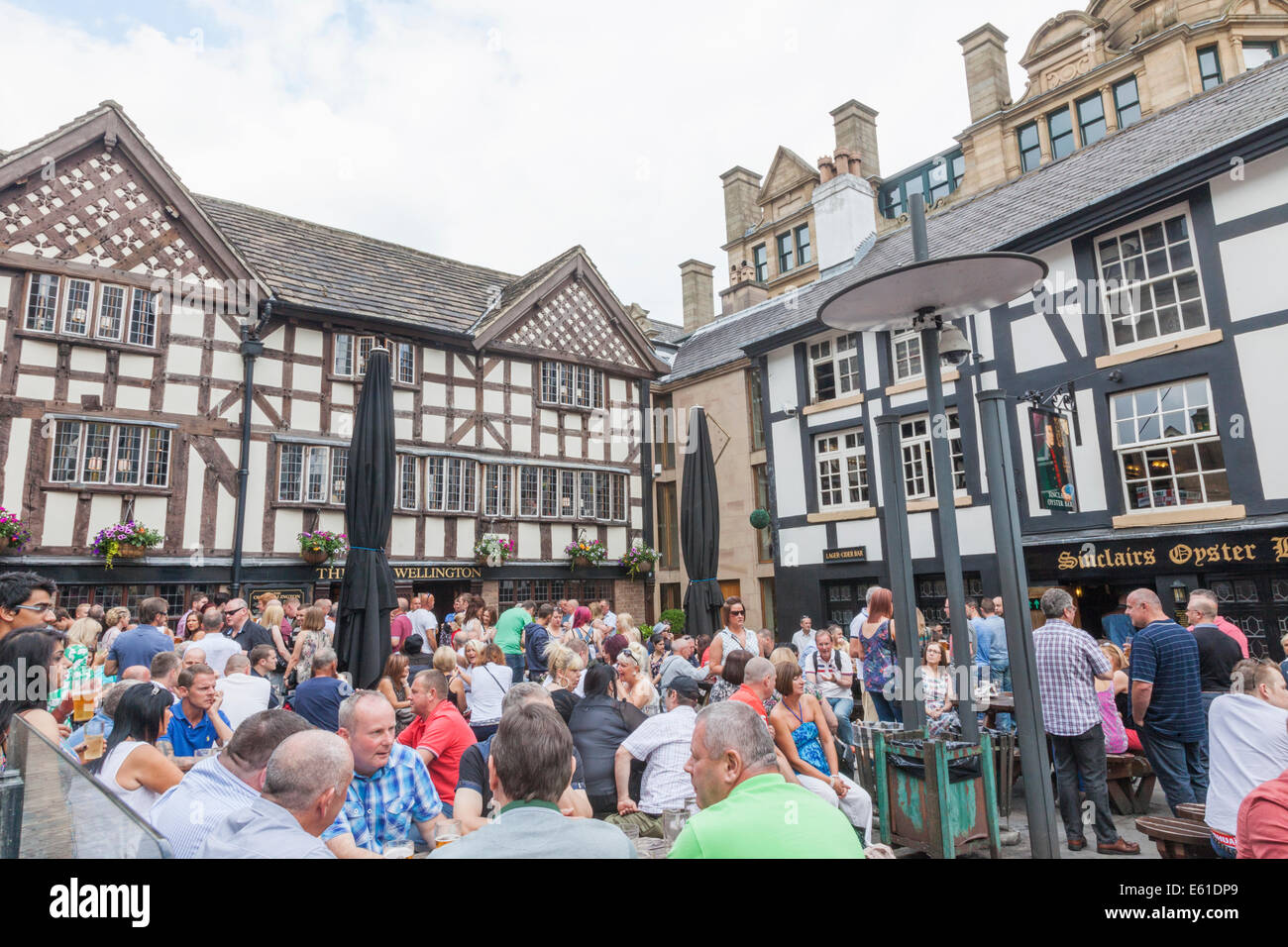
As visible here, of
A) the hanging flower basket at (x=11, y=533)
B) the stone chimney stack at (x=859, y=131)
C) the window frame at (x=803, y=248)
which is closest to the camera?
the hanging flower basket at (x=11, y=533)

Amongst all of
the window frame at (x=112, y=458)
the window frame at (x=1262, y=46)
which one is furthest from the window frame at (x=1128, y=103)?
the window frame at (x=112, y=458)

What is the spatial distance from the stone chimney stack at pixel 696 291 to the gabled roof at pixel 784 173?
739 cm

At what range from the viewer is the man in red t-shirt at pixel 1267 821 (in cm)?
270

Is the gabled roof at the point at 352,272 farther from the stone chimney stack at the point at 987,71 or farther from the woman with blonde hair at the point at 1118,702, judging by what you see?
the stone chimney stack at the point at 987,71

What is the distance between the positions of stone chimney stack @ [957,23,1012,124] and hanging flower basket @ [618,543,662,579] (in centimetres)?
2177

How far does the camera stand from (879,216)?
3441cm

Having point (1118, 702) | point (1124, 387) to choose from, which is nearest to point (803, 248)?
point (1124, 387)

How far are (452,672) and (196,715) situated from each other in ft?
7.94

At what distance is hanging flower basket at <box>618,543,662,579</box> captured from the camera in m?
21.4

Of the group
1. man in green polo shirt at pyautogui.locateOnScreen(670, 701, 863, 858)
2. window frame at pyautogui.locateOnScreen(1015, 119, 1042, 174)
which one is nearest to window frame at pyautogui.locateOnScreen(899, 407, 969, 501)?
man in green polo shirt at pyautogui.locateOnScreen(670, 701, 863, 858)

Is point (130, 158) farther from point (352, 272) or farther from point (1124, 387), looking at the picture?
point (1124, 387)

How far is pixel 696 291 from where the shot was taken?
101 feet

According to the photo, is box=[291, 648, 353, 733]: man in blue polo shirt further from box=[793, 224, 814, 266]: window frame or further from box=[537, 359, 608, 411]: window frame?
box=[793, 224, 814, 266]: window frame
